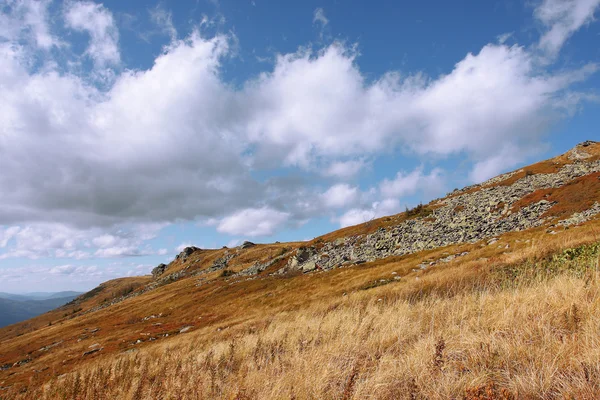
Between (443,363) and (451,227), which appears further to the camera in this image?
(451,227)

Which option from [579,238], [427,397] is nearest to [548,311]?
[427,397]

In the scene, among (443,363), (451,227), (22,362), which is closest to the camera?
(443,363)

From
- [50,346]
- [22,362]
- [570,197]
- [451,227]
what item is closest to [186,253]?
[50,346]

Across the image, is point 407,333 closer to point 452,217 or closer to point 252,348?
point 252,348

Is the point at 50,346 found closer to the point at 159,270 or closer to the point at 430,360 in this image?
the point at 430,360

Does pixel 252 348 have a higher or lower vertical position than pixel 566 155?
lower

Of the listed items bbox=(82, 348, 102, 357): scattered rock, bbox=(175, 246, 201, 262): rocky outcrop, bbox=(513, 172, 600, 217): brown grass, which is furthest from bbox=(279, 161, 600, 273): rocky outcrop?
bbox=(175, 246, 201, 262): rocky outcrop

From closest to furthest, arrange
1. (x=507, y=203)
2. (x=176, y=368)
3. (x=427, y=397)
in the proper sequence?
1. (x=427, y=397)
2. (x=176, y=368)
3. (x=507, y=203)

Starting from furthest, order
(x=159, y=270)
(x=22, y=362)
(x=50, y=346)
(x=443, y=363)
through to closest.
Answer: (x=159, y=270) < (x=50, y=346) < (x=22, y=362) < (x=443, y=363)

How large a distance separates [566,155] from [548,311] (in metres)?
105

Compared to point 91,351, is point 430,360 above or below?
above

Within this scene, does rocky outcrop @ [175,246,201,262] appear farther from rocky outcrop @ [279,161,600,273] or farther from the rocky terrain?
rocky outcrop @ [279,161,600,273]

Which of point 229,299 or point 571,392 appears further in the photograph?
point 229,299

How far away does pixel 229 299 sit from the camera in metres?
57.8
